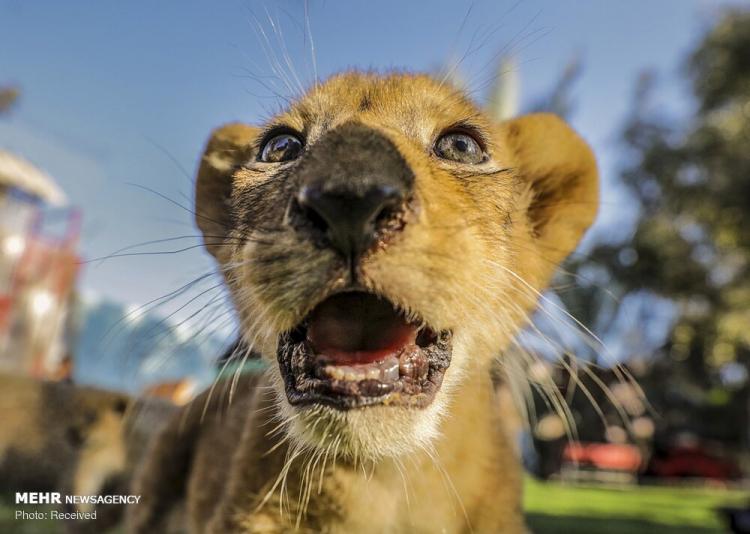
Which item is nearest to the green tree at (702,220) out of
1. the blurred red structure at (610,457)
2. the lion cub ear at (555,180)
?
the blurred red structure at (610,457)

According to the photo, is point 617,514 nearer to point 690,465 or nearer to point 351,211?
point 351,211

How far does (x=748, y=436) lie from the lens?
94.3ft

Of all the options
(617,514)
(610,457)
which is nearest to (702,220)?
(617,514)

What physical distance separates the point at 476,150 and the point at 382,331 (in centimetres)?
113

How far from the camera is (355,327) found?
1.93 metres

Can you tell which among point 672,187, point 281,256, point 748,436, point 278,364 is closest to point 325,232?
point 281,256

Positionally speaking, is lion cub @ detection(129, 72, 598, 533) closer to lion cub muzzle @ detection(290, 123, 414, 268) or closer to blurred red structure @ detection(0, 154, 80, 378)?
lion cub muzzle @ detection(290, 123, 414, 268)

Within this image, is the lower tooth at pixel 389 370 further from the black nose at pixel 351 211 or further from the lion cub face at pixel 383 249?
the black nose at pixel 351 211

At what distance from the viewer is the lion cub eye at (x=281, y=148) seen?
2.63m

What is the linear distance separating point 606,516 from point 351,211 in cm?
1237

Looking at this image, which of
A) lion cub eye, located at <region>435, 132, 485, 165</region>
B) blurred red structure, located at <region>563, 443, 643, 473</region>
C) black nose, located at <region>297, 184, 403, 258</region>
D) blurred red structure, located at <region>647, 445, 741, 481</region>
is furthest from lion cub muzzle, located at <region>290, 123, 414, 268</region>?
blurred red structure, located at <region>647, 445, 741, 481</region>

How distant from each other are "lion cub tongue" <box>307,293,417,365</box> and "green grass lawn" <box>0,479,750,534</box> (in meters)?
5.80

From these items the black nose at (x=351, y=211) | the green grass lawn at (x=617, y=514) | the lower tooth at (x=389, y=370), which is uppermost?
the black nose at (x=351, y=211)

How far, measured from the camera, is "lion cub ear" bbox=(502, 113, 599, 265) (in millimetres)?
2846
